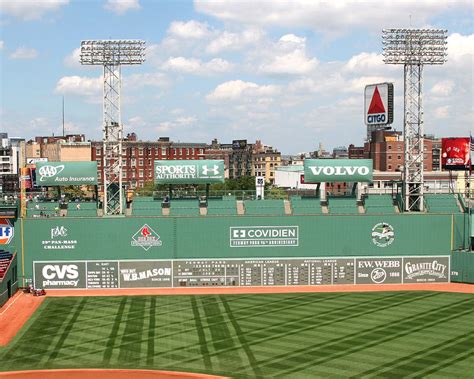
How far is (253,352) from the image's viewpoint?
116ft

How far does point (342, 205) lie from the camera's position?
55.1 meters

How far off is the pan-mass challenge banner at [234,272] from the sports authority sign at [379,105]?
21105mm

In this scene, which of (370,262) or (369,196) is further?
(369,196)

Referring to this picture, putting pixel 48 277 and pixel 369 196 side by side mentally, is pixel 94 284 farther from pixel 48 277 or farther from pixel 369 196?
pixel 369 196

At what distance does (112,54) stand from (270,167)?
120m

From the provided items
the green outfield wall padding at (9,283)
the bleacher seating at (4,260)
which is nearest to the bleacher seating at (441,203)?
the green outfield wall padding at (9,283)

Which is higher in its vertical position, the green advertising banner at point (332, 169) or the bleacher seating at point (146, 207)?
the green advertising banner at point (332, 169)

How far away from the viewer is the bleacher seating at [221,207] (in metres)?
53.7

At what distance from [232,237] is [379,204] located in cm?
1480

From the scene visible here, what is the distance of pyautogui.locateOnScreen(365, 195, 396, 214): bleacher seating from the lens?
54.9m

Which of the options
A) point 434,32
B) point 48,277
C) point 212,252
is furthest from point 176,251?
point 434,32

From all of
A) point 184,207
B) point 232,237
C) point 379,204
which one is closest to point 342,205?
point 379,204

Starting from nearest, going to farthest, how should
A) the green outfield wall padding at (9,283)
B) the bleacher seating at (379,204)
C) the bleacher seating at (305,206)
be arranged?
the green outfield wall padding at (9,283)
the bleacher seating at (305,206)
the bleacher seating at (379,204)

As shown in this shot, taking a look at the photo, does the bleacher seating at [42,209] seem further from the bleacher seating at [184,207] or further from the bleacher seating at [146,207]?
the bleacher seating at [184,207]
